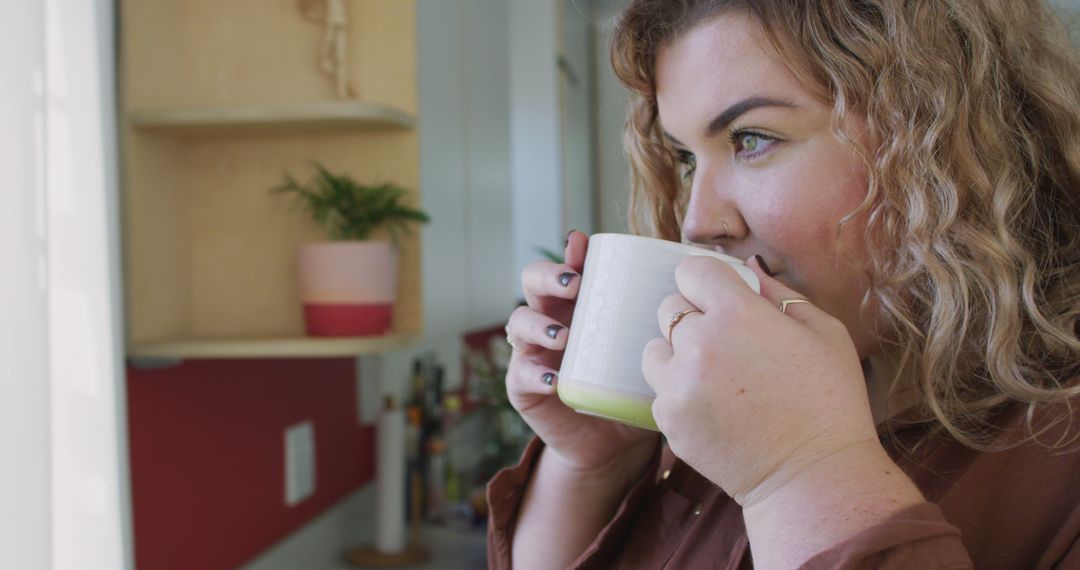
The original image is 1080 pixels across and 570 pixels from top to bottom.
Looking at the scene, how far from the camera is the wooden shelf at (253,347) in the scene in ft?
3.83

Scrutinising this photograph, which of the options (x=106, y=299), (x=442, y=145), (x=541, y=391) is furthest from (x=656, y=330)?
(x=442, y=145)

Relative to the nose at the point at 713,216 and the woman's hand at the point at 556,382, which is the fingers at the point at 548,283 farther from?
the nose at the point at 713,216

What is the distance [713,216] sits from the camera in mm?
748

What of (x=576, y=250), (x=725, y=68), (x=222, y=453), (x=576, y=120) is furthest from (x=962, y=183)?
(x=576, y=120)

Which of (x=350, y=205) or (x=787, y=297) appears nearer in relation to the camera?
(x=787, y=297)

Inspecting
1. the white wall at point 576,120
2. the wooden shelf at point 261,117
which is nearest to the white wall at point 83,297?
the wooden shelf at point 261,117

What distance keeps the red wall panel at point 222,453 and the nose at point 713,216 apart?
0.84 metres

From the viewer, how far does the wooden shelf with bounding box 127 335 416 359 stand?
3.83 ft

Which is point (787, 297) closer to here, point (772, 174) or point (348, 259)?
point (772, 174)

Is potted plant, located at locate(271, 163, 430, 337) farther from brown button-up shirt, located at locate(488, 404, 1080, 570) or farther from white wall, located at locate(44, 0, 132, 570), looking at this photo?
brown button-up shirt, located at locate(488, 404, 1080, 570)

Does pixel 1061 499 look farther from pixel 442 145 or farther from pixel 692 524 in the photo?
pixel 442 145

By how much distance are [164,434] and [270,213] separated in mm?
369

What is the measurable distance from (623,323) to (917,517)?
230mm

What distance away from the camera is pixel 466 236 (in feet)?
6.15
